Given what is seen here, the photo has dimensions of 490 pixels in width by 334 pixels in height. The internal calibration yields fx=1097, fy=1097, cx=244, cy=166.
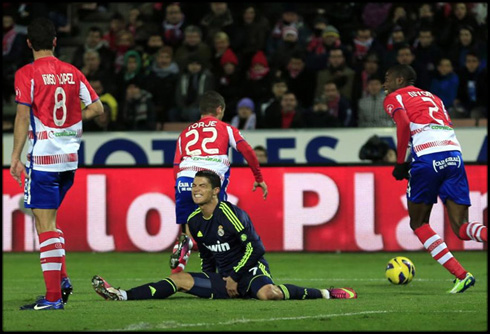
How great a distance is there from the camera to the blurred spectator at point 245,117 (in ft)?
54.7

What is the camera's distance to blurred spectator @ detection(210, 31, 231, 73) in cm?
1823

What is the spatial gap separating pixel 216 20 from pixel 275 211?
555 cm

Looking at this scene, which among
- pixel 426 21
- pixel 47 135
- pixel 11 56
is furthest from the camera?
pixel 11 56

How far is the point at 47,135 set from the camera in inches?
312

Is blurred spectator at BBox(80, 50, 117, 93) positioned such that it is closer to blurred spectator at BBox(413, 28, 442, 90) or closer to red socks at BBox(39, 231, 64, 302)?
blurred spectator at BBox(413, 28, 442, 90)

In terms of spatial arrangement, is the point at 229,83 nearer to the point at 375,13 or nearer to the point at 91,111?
the point at 375,13

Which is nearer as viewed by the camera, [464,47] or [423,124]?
[423,124]

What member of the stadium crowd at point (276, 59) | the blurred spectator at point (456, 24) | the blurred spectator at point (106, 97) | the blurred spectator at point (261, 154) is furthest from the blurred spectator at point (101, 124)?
the blurred spectator at point (456, 24)

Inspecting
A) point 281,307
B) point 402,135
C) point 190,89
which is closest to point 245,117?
point 190,89

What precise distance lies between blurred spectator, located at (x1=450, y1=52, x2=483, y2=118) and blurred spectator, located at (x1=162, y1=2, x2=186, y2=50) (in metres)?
5.12

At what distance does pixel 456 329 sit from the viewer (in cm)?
663

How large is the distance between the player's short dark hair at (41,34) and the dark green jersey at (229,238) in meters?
1.93

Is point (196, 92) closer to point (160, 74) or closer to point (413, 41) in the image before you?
point (160, 74)

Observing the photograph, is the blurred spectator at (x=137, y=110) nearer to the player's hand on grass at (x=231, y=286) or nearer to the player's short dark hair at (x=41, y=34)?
the player's hand on grass at (x=231, y=286)
